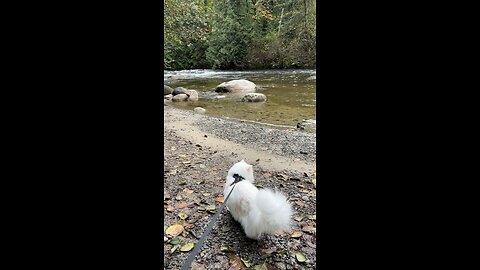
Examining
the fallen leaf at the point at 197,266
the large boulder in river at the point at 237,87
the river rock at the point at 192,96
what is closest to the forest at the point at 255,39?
the large boulder in river at the point at 237,87

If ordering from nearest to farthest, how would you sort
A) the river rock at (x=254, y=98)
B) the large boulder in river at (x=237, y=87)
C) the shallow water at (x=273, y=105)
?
the shallow water at (x=273, y=105) → the river rock at (x=254, y=98) → the large boulder in river at (x=237, y=87)

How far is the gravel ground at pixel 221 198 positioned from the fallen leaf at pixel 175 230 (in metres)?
0.01

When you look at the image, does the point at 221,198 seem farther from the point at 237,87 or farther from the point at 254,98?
the point at 237,87

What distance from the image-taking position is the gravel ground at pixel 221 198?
1947mm

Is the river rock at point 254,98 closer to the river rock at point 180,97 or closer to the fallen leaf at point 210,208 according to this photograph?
the river rock at point 180,97

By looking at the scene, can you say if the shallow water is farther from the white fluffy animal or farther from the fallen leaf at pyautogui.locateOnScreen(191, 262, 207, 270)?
the fallen leaf at pyautogui.locateOnScreen(191, 262, 207, 270)

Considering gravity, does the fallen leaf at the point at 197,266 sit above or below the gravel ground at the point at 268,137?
below

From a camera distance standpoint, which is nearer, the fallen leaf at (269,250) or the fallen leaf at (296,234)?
the fallen leaf at (269,250)
